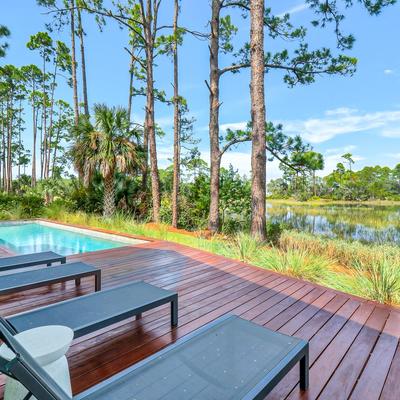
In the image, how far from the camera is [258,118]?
6586mm

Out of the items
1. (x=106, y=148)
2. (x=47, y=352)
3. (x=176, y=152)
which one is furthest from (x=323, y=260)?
(x=106, y=148)

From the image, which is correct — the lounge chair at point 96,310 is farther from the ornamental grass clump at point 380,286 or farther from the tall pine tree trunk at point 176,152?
the tall pine tree trunk at point 176,152

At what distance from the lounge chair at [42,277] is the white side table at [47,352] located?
127 cm

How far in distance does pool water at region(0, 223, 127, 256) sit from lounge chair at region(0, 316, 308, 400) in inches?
232

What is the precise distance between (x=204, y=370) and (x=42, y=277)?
6.92 feet

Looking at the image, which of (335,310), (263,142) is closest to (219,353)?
(335,310)

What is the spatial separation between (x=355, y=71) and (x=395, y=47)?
541cm

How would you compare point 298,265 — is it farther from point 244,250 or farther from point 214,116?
point 214,116

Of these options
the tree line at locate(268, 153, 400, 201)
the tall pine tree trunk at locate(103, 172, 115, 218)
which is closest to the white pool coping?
the tall pine tree trunk at locate(103, 172, 115, 218)

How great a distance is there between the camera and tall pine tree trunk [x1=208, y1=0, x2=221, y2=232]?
9109 millimetres

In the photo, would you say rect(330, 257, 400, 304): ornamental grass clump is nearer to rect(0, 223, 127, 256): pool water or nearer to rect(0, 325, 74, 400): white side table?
rect(0, 325, 74, 400): white side table

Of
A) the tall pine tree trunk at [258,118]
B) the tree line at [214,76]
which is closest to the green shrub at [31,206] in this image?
the tree line at [214,76]

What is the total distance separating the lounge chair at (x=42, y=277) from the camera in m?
2.55

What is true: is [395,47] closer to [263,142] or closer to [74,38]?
[263,142]
